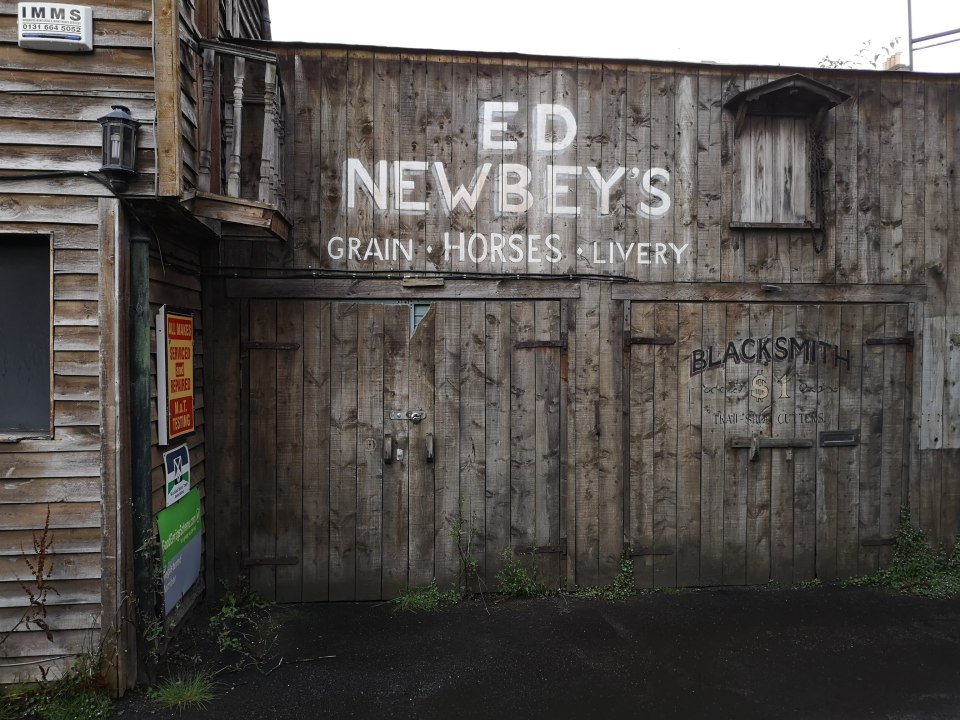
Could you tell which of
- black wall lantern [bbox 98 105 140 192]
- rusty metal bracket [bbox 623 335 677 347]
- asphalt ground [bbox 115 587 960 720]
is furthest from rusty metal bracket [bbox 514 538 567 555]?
black wall lantern [bbox 98 105 140 192]

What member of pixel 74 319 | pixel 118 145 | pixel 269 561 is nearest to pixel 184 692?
pixel 269 561

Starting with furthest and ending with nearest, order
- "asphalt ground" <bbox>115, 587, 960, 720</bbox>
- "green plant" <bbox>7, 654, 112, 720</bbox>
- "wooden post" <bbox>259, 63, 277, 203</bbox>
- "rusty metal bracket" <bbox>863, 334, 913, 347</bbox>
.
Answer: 1. "rusty metal bracket" <bbox>863, 334, 913, 347</bbox>
2. "wooden post" <bbox>259, 63, 277, 203</bbox>
3. "asphalt ground" <bbox>115, 587, 960, 720</bbox>
4. "green plant" <bbox>7, 654, 112, 720</bbox>

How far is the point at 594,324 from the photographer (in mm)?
4984

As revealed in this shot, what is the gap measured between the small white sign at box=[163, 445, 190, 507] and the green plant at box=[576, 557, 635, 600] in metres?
3.22

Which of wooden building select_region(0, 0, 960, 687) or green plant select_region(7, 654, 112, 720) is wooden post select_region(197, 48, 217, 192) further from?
green plant select_region(7, 654, 112, 720)

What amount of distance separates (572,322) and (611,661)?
2.54m

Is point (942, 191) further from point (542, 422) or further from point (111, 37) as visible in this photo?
point (111, 37)

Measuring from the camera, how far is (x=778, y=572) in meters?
5.17

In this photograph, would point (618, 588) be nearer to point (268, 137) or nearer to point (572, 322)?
point (572, 322)

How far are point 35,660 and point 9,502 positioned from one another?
3.14 ft

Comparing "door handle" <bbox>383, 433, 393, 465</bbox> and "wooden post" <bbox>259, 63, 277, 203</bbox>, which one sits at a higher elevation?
"wooden post" <bbox>259, 63, 277, 203</bbox>

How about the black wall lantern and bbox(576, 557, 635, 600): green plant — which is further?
bbox(576, 557, 635, 600): green plant

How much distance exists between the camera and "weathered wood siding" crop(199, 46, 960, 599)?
4770mm

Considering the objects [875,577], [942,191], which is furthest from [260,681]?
[942,191]
